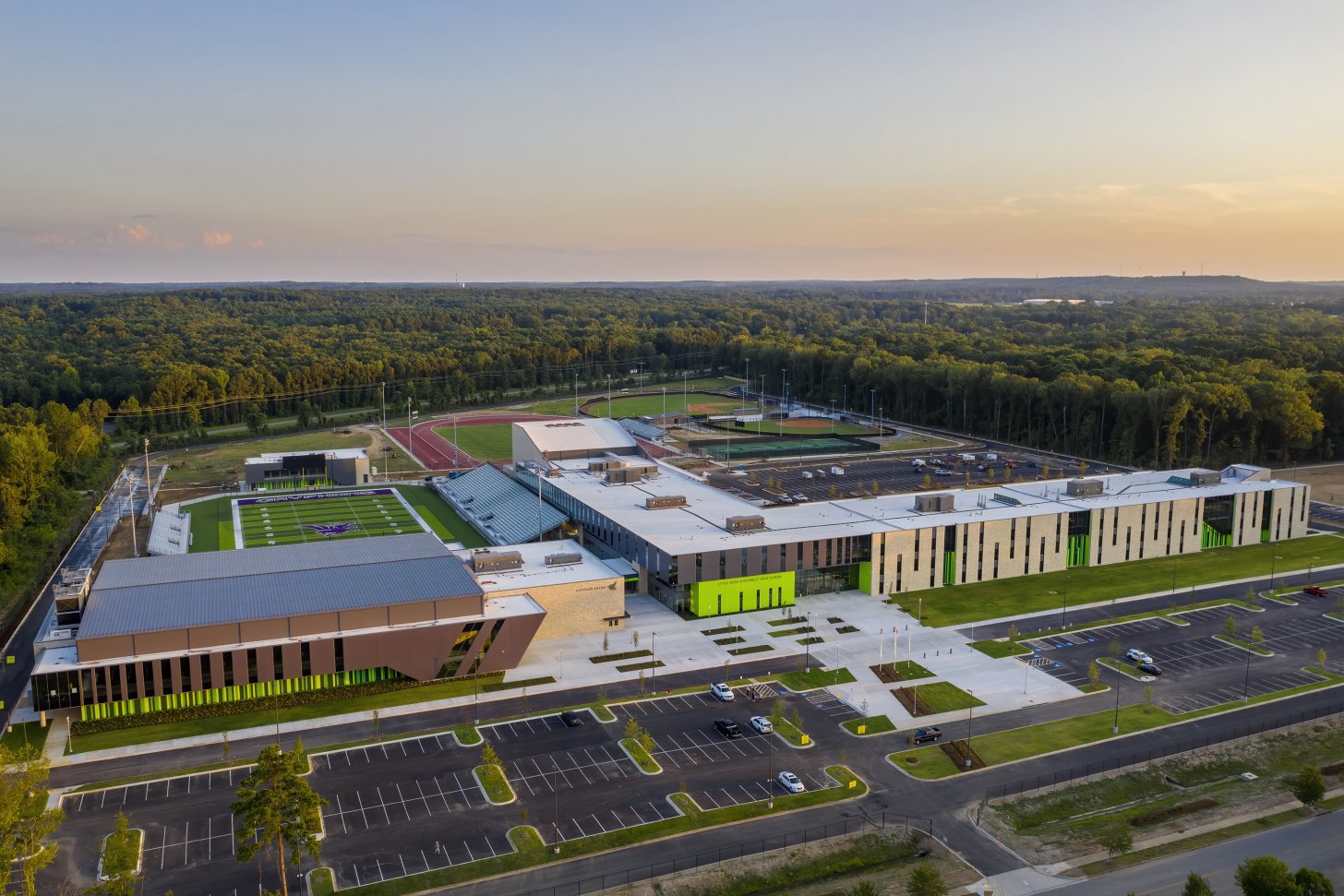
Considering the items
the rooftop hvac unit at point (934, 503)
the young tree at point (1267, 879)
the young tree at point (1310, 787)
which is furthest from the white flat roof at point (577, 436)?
the young tree at point (1267, 879)

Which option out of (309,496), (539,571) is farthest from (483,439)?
(539,571)

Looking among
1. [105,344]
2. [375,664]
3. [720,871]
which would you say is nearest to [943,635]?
[720,871]

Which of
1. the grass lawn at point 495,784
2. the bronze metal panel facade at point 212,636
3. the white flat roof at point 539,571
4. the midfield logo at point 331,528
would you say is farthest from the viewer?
the midfield logo at point 331,528

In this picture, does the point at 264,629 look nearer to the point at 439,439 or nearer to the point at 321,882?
the point at 321,882

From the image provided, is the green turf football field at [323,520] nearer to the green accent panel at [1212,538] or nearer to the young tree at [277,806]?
the young tree at [277,806]

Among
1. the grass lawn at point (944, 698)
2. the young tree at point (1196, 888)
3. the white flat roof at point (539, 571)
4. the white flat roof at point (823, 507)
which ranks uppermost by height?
the white flat roof at point (823, 507)

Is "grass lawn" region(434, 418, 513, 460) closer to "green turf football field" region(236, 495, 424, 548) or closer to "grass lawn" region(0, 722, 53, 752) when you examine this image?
"green turf football field" region(236, 495, 424, 548)

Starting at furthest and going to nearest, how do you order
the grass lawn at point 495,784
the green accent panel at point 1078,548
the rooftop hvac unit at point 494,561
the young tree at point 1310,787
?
the green accent panel at point 1078,548 < the rooftop hvac unit at point 494,561 < the grass lawn at point 495,784 < the young tree at point 1310,787
